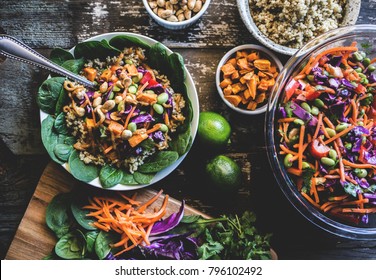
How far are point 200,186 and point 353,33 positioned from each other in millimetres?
967

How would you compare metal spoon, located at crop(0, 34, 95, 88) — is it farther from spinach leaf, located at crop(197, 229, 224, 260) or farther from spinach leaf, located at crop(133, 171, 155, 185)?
spinach leaf, located at crop(197, 229, 224, 260)

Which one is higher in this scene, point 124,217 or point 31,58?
point 31,58

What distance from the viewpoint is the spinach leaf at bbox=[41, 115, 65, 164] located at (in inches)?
78.8

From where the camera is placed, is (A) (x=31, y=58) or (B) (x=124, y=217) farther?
(B) (x=124, y=217)

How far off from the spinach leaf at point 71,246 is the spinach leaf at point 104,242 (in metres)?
0.07

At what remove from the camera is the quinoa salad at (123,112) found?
1.93m

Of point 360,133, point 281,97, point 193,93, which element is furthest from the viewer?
point 193,93

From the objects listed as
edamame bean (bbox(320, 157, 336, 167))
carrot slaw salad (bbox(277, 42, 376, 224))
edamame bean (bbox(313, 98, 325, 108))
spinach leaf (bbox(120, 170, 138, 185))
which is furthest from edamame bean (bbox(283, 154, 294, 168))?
spinach leaf (bbox(120, 170, 138, 185))

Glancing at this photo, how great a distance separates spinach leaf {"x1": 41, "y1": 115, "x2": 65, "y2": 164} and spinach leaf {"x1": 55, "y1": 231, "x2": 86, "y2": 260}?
0.35 meters

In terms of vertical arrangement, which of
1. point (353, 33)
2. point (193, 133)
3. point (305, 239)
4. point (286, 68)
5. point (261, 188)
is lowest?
point (305, 239)

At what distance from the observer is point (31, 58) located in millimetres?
1878

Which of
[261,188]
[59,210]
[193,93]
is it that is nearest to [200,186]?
[261,188]

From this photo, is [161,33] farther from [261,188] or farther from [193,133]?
[261,188]

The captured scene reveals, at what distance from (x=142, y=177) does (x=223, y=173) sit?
354 millimetres
